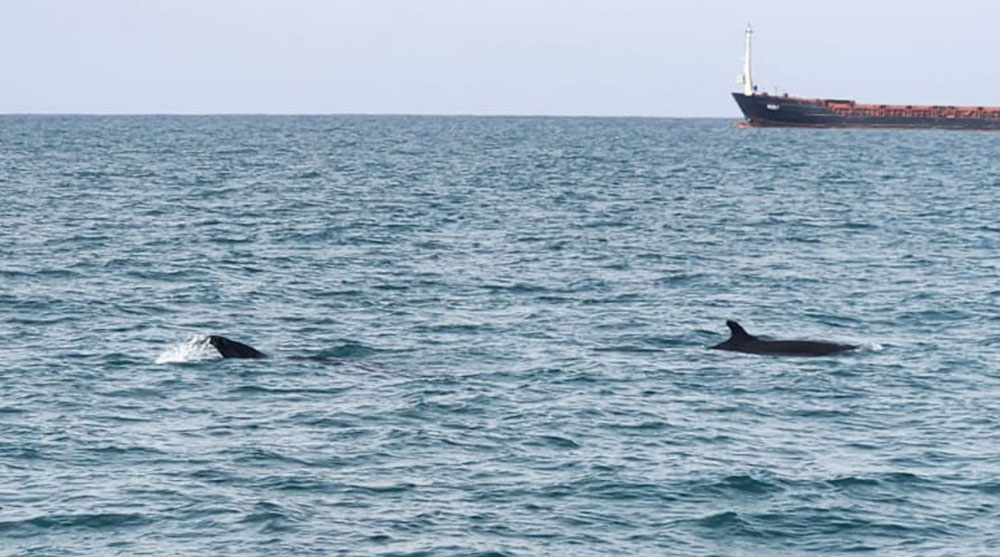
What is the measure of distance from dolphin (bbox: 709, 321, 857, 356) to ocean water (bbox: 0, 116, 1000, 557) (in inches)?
18.8

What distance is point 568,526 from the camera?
70.0 feet

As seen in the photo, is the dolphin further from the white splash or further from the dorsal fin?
the white splash

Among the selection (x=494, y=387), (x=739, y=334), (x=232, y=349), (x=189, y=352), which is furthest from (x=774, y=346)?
(x=189, y=352)

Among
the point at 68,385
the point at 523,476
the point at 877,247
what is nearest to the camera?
the point at 523,476

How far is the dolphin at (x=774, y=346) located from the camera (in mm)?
34375

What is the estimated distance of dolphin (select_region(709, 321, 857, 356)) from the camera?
3438 centimetres

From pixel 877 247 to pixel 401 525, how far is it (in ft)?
133

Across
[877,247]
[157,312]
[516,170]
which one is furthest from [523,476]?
[516,170]

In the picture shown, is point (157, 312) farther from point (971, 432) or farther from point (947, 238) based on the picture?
point (947, 238)

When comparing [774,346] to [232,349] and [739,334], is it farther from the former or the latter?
[232,349]

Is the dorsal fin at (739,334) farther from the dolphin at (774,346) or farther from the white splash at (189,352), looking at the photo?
the white splash at (189,352)

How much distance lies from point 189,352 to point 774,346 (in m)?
13.1

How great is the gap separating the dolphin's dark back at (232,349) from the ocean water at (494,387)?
521mm

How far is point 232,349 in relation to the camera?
33.7 m
